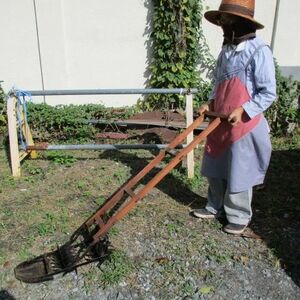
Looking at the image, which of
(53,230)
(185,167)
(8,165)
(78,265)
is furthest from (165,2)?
(78,265)

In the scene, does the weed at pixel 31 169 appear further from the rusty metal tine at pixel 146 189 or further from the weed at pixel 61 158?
the rusty metal tine at pixel 146 189

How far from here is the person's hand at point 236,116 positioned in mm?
2910

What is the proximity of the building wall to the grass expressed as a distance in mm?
1980

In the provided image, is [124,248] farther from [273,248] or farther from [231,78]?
[231,78]

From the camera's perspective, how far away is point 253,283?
2.90m

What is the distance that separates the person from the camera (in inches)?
114

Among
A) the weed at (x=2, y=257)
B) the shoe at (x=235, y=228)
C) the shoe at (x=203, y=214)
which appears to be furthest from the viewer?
the shoe at (x=203, y=214)

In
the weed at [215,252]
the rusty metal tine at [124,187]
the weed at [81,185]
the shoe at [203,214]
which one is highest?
the rusty metal tine at [124,187]

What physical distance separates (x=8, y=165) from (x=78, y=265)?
253cm

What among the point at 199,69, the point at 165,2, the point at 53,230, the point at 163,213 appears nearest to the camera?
the point at 53,230

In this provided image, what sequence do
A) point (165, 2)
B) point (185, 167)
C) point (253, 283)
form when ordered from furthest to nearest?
point (165, 2) → point (185, 167) → point (253, 283)

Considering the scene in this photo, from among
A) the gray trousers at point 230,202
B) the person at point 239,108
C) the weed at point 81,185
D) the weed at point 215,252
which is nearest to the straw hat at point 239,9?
the person at point 239,108

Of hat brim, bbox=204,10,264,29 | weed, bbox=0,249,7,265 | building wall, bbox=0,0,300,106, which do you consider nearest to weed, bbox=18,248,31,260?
weed, bbox=0,249,7,265

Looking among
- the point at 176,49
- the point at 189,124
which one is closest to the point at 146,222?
the point at 189,124
